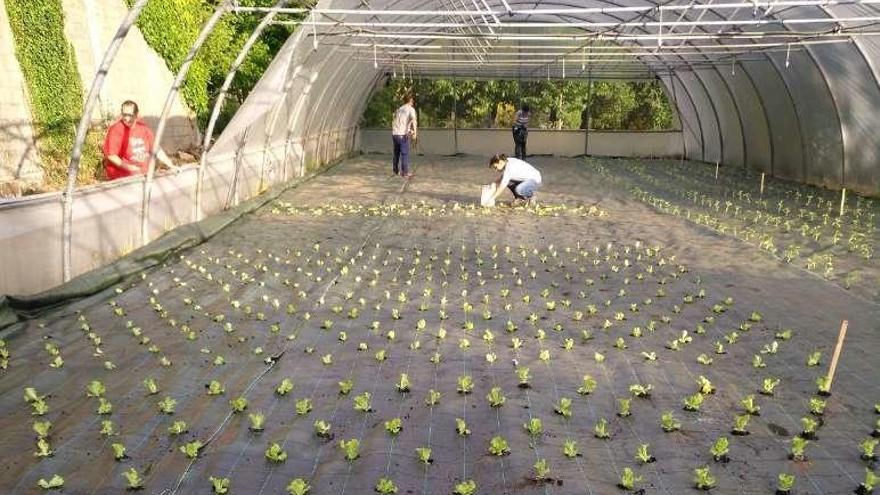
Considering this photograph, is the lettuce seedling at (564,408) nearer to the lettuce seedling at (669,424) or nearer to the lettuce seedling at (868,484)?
the lettuce seedling at (669,424)

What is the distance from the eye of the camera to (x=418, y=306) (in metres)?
6.90

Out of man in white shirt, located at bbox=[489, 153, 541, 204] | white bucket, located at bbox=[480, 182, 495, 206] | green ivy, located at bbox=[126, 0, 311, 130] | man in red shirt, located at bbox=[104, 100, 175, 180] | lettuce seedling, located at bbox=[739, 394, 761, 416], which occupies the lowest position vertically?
lettuce seedling, located at bbox=[739, 394, 761, 416]

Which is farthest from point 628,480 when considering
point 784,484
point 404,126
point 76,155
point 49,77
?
point 404,126

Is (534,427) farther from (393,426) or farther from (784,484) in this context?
(784,484)

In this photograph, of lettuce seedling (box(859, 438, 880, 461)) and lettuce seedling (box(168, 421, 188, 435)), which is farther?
lettuce seedling (box(168, 421, 188, 435))

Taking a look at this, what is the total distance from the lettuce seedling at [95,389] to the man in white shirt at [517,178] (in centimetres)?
885

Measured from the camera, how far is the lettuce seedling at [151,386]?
469cm

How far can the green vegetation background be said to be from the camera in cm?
2633

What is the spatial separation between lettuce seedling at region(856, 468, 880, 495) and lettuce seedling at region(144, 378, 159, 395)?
14.7ft

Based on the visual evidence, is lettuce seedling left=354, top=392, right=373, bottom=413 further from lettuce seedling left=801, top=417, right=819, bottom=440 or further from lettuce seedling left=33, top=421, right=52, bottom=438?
lettuce seedling left=801, top=417, right=819, bottom=440

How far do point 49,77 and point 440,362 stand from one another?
31.3 feet

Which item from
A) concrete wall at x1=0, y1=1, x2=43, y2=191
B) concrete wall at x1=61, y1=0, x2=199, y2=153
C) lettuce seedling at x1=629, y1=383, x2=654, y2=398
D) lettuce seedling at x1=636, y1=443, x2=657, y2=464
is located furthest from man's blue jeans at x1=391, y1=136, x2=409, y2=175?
lettuce seedling at x1=636, y1=443, x2=657, y2=464

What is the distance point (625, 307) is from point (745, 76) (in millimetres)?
13820

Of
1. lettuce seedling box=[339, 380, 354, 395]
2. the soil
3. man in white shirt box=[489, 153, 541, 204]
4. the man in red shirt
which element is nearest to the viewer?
the soil
